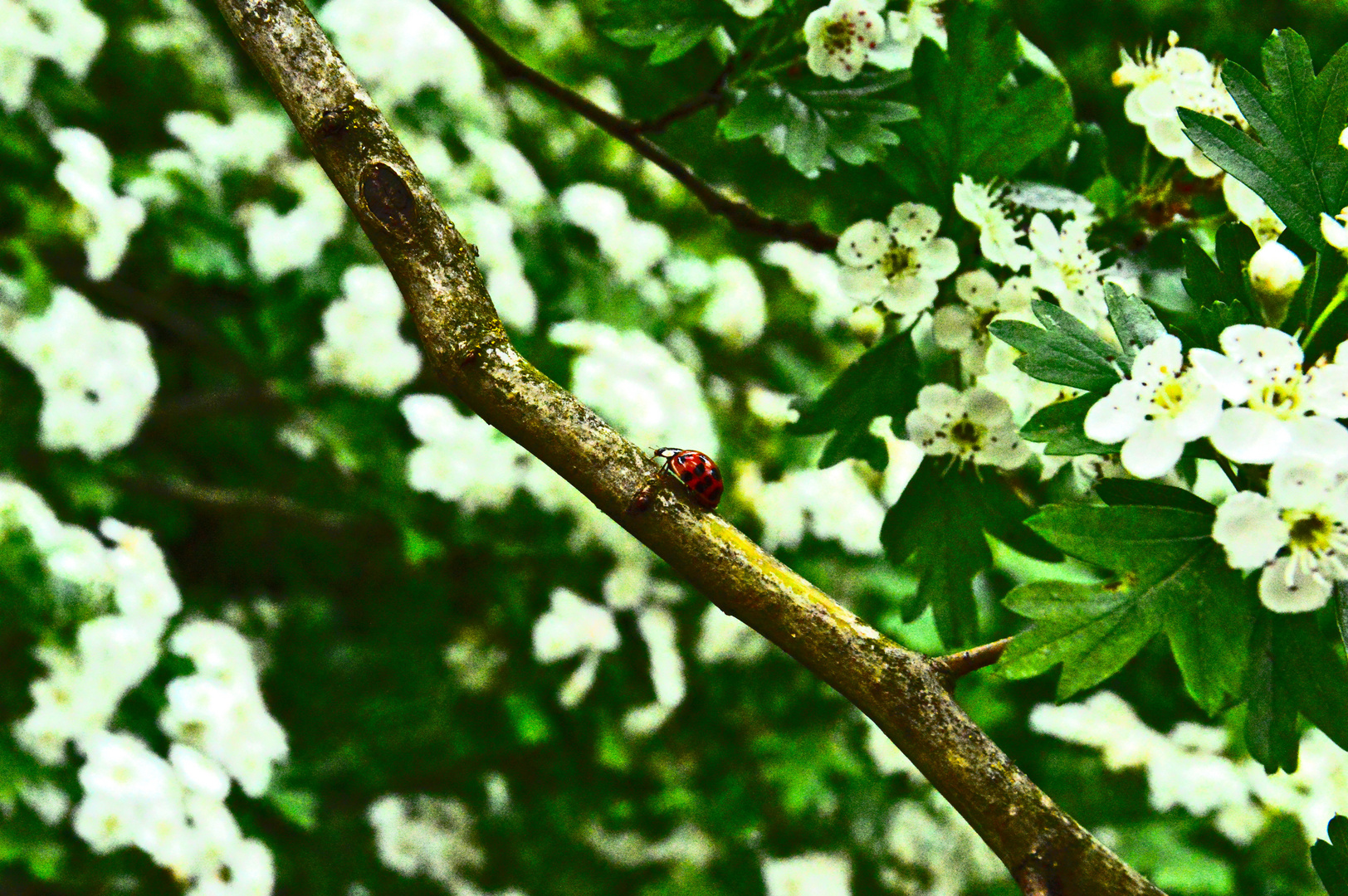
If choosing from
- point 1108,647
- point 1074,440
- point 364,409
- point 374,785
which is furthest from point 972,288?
point 374,785

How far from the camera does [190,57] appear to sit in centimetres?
249

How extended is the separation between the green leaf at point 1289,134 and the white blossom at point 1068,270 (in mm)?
149

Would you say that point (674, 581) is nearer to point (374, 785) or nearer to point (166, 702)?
point (374, 785)

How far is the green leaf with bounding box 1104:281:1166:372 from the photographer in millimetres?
756

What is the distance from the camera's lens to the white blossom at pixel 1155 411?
656 millimetres

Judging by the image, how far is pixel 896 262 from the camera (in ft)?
3.44

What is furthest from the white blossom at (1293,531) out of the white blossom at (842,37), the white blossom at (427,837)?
the white blossom at (427,837)

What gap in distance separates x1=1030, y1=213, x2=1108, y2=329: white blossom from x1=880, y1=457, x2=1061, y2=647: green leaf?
20 centimetres

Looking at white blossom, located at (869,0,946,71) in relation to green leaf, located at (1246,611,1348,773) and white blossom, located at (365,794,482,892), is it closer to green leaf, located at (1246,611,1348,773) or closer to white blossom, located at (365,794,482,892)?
green leaf, located at (1246,611,1348,773)

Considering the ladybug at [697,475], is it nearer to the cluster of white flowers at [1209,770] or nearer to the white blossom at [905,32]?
the white blossom at [905,32]

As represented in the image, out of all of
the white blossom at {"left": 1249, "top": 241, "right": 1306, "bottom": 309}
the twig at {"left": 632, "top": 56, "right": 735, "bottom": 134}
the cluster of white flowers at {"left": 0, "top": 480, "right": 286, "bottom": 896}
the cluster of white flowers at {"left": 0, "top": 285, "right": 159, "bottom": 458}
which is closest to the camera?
the white blossom at {"left": 1249, "top": 241, "right": 1306, "bottom": 309}

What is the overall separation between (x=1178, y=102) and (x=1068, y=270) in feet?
0.74

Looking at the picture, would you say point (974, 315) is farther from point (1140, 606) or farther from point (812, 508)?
point (812, 508)

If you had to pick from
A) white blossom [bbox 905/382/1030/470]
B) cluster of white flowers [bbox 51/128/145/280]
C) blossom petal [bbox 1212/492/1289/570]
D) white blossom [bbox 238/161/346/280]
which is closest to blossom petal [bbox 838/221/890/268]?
white blossom [bbox 905/382/1030/470]
